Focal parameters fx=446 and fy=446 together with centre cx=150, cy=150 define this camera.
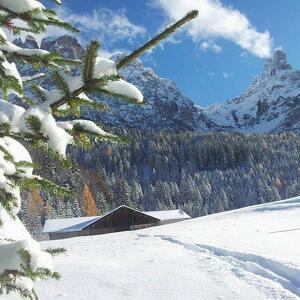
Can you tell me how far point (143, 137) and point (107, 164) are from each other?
3274cm

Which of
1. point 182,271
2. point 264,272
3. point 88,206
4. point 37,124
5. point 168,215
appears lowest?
point 264,272

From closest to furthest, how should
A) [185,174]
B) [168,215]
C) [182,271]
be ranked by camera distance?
[182,271], [168,215], [185,174]

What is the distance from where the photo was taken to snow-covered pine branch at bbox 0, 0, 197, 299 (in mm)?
2324

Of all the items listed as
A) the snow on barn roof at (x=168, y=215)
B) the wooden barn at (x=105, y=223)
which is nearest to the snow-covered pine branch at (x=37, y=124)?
the wooden barn at (x=105, y=223)

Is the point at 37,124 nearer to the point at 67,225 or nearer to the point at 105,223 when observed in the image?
the point at 105,223

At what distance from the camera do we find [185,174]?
160m

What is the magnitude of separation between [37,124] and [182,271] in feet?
25.9

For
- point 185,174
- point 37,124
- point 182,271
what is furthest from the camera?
point 185,174

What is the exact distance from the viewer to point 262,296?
308 inches

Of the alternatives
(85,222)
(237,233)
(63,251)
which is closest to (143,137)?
(85,222)

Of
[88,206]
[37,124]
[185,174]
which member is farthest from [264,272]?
[185,174]

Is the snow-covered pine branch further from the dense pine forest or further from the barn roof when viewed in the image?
the dense pine forest

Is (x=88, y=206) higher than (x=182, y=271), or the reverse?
(x=88, y=206)

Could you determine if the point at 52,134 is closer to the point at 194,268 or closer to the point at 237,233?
the point at 194,268
